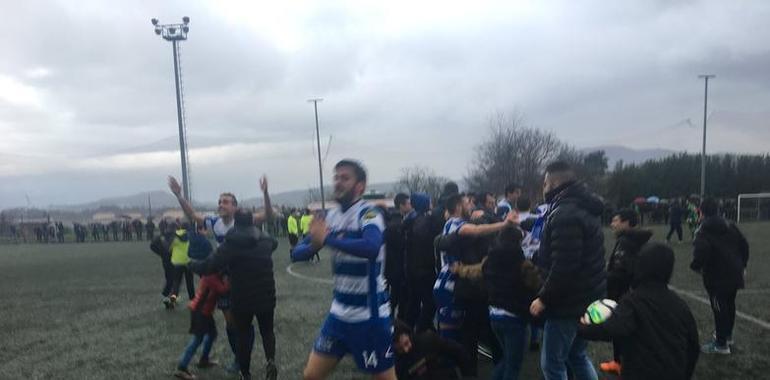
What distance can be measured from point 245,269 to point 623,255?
3.72 m

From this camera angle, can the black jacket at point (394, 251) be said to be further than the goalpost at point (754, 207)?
No

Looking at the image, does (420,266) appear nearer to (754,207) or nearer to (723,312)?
(723,312)

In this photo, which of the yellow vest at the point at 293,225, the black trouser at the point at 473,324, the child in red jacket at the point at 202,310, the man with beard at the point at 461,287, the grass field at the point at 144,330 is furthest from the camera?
the yellow vest at the point at 293,225

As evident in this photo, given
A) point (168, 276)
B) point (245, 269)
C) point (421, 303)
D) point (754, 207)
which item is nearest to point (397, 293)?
point (421, 303)

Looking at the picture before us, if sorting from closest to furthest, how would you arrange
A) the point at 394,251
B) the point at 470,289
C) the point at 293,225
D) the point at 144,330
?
the point at 470,289
the point at 394,251
the point at 144,330
the point at 293,225

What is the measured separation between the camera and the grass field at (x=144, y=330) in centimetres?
649

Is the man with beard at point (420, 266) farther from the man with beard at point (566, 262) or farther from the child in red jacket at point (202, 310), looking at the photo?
the man with beard at point (566, 262)

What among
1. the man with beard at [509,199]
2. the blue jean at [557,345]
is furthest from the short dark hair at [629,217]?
the blue jean at [557,345]

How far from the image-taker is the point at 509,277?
14.6ft

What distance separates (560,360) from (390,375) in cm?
125

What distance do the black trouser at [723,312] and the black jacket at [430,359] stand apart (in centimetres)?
330

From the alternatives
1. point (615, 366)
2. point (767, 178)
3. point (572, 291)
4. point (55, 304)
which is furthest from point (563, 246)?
point (767, 178)

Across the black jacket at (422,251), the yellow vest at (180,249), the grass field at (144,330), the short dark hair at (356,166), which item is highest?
the short dark hair at (356,166)

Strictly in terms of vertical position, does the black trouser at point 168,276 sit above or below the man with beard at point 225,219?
below
